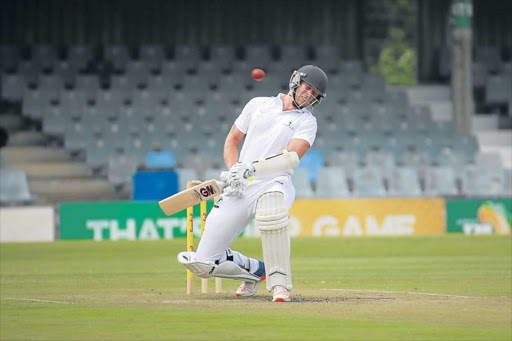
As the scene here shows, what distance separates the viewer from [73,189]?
23.6 metres

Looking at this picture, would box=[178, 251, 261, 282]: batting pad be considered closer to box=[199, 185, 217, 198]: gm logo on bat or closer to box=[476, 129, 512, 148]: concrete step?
box=[199, 185, 217, 198]: gm logo on bat

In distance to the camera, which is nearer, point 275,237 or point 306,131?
point 275,237

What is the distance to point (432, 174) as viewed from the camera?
25016 mm

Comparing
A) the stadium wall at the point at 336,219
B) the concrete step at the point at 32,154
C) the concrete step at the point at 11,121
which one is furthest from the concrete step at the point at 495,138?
the concrete step at the point at 11,121

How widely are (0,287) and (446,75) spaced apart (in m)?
21.1

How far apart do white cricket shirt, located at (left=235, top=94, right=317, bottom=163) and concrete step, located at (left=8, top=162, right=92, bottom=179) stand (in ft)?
48.1

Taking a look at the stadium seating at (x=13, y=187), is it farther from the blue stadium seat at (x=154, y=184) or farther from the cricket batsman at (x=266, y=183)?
the cricket batsman at (x=266, y=183)

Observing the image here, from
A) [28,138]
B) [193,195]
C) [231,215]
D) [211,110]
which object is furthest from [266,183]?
[211,110]

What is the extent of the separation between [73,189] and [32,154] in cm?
148

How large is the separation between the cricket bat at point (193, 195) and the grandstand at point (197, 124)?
12441mm

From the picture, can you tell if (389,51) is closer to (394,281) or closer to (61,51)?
(61,51)

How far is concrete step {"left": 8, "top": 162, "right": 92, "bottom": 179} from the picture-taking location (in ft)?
79.0

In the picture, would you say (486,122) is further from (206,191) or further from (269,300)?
(206,191)

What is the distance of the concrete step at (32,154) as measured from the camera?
24.4 m
